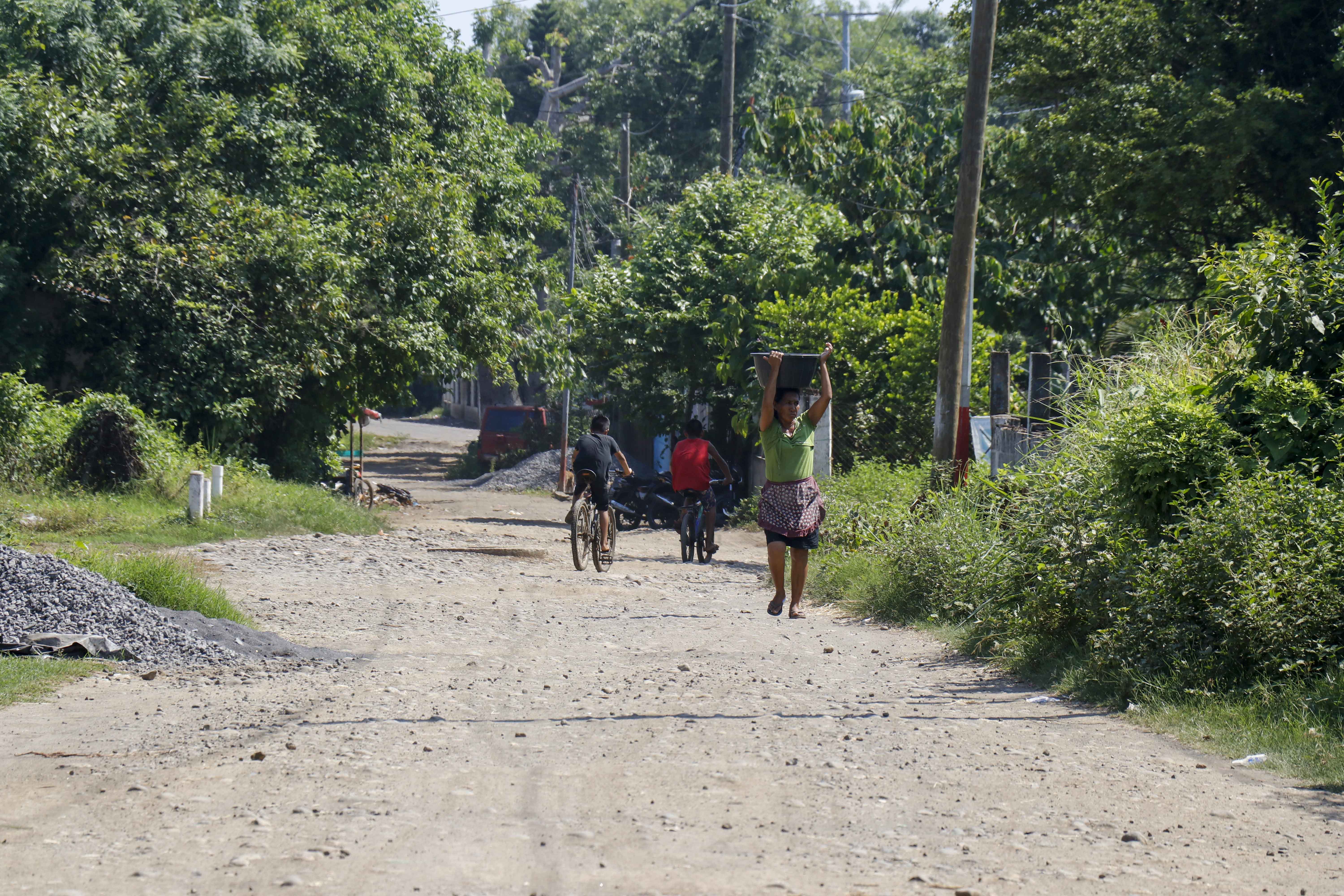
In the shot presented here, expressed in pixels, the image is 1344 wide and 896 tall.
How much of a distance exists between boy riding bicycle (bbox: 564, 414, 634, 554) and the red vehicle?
22958 millimetres

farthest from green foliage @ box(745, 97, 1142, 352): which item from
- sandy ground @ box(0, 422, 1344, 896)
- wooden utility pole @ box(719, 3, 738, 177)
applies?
sandy ground @ box(0, 422, 1344, 896)

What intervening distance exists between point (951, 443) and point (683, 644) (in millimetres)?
6354

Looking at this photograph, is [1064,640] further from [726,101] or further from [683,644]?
[726,101]

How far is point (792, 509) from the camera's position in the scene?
9273 mm

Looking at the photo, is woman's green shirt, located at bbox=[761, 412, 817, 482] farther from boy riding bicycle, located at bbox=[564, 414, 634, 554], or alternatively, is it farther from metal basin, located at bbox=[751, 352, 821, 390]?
boy riding bicycle, located at bbox=[564, 414, 634, 554]

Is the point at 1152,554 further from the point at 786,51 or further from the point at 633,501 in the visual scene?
the point at 786,51

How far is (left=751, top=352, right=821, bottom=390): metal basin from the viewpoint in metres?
9.70

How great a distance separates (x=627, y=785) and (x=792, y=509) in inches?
167

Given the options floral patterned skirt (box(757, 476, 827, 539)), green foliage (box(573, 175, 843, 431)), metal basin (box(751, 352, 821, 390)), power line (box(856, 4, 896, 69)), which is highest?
power line (box(856, 4, 896, 69))

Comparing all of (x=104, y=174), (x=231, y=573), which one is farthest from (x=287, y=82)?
(x=231, y=573)

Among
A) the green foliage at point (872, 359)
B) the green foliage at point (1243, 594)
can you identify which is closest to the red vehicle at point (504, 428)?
the green foliage at point (872, 359)

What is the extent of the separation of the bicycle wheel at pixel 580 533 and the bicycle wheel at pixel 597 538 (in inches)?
3.2

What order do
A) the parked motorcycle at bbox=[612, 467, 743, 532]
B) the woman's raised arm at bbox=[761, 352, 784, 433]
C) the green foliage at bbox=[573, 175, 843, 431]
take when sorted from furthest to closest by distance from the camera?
1. the green foliage at bbox=[573, 175, 843, 431]
2. the parked motorcycle at bbox=[612, 467, 743, 532]
3. the woman's raised arm at bbox=[761, 352, 784, 433]

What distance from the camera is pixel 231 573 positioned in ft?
41.9
